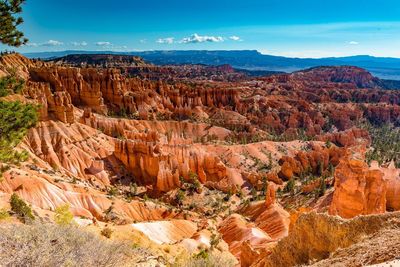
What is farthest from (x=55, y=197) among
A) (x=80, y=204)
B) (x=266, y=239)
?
(x=266, y=239)

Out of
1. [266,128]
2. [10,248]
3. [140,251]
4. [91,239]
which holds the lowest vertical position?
[266,128]

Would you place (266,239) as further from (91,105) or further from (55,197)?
(91,105)

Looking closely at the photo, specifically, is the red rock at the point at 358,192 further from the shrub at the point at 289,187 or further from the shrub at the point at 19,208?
the shrub at the point at 19,208

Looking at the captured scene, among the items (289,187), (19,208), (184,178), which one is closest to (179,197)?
(184,178)

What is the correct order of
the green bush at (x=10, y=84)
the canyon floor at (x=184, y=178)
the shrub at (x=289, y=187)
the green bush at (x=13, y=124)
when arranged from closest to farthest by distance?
the canyon floor at (x=184, y=178)
the green bush at (x=13, y=124)
the green bush at (x=10, y=84)
the shrub at (x=289, y=187)

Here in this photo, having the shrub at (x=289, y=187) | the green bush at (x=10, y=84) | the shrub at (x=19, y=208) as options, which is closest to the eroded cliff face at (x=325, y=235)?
the green bush at (x=10, y=84)

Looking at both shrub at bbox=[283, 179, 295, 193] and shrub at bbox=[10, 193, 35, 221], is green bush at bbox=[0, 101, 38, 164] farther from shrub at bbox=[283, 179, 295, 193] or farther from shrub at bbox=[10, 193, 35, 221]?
shrub at bbox=[283, 179, 295, 193]

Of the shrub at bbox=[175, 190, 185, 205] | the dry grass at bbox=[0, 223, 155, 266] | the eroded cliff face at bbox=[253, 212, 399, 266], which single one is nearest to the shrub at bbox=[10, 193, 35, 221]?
the dry grass at bbox=[0, 223, 155, 266]

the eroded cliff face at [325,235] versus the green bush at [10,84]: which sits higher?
the green bush at [10,84]
